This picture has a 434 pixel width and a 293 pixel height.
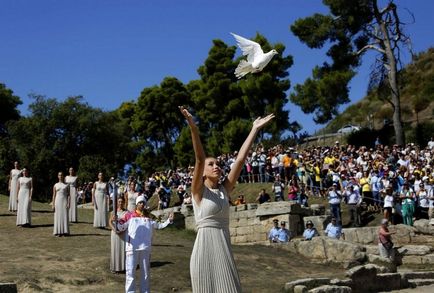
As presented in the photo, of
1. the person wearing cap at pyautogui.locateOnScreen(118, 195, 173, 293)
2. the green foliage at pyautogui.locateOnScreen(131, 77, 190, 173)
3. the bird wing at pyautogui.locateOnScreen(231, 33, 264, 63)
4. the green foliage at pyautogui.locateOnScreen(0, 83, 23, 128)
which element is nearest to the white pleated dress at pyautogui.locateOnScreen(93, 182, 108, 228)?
the person wearing cap at pyautogui.locateOnScreen(118, 195, 173, 293)

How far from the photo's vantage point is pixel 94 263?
46.9ft

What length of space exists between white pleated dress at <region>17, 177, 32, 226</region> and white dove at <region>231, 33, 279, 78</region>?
13602mm

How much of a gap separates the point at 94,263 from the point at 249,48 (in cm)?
862

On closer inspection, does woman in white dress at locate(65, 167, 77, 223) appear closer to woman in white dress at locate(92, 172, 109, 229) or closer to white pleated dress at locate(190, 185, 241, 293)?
woman in white dress at locate(92, 172, 109, 229)

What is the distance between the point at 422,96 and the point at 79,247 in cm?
4193

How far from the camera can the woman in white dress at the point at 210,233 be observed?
525 centimetres

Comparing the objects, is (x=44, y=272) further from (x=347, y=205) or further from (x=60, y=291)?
(x=347, y=205)

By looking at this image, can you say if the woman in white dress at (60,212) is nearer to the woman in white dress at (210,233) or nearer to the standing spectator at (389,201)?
the standing spectator at (389,201)

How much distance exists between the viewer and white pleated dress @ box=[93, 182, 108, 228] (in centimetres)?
2005

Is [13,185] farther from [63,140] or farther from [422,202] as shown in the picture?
[63,140]

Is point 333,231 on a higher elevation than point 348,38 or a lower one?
lower

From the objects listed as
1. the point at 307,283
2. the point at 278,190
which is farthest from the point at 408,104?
the point at 307,283

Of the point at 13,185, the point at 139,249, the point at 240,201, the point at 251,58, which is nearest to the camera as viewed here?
the point at 251,58

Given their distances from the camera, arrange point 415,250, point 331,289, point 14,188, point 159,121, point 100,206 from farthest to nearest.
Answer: point 159,121
point 14,188
point 100,206
point 415,250
point 331,289
